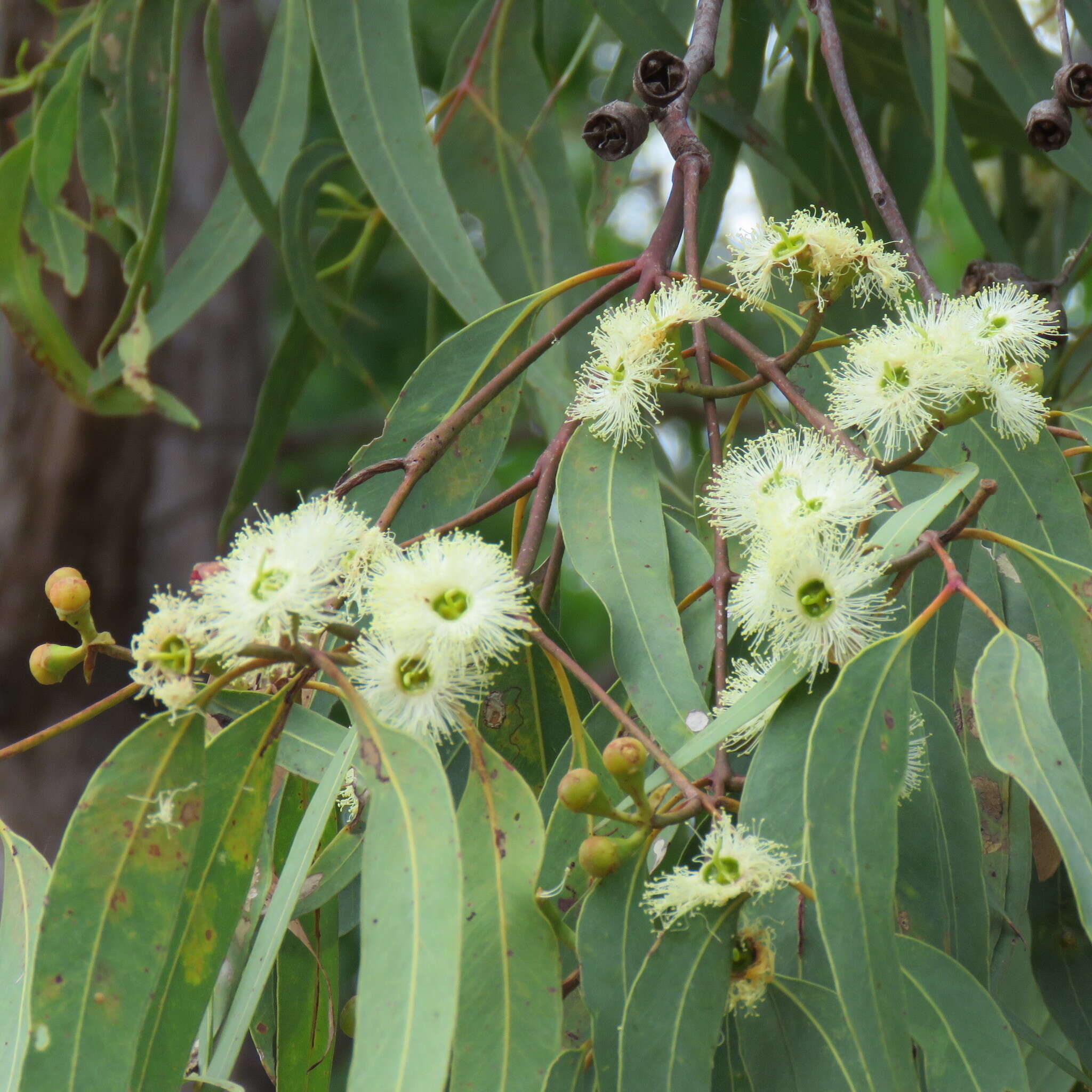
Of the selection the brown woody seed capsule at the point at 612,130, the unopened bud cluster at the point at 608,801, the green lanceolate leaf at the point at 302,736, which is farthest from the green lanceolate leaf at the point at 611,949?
the brown woody seed capsule at the point at 612,130

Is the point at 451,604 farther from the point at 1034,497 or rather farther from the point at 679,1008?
the point at 1034,497

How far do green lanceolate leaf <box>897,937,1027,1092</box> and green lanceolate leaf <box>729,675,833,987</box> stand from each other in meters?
0.05

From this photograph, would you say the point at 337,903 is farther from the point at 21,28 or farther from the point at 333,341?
the point at 21,28

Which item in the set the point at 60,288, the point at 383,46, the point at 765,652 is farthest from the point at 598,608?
the point at 765,652

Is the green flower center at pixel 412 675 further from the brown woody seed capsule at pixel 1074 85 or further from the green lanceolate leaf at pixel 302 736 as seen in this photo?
the brown woody seed capsule at pixel 1074 85

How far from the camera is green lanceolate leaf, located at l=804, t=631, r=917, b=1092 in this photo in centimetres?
55

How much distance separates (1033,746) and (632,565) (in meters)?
0.25

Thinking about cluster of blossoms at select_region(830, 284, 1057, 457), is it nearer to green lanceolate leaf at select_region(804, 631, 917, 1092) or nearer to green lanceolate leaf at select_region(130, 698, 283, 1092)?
green lanceolate leaf at select_region(804, 631, 917, 1092)

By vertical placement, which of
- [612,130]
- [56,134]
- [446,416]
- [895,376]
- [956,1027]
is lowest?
[956,1027]

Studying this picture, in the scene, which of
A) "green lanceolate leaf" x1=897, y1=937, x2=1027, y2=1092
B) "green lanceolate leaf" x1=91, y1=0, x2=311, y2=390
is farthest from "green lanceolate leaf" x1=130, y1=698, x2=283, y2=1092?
"green lanceolate leaf" x1=91, y1=0, x2=311, y2=390

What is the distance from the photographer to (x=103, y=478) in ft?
6.97

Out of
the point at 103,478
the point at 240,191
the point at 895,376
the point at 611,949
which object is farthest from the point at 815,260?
the point at 103,478

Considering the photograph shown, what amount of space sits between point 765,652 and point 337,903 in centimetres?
36

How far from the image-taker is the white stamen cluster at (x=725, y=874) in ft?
1.89
